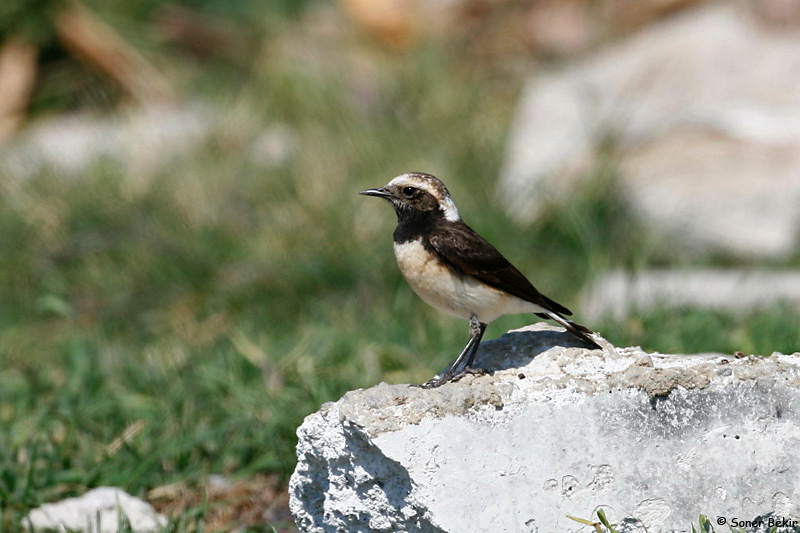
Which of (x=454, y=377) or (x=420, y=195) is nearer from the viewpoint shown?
(x=454, y=377)

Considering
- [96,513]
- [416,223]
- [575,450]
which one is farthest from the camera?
[96,513]

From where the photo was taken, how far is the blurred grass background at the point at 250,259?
5.17 meters

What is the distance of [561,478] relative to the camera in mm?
3451

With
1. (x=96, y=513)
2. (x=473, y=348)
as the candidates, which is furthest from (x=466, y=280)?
(x=96, y=513)

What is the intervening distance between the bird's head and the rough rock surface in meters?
0.90

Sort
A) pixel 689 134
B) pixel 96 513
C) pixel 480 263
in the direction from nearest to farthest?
pixel 480 263 → pixel 96 513 → pixel 689 134

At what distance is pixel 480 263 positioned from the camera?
154 inches

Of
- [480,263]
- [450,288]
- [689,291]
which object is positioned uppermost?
[480,263]

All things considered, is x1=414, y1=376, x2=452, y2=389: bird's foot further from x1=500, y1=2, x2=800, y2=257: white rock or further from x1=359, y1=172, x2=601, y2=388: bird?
x1=500, y1=2, x2=800, y2=257: white rock

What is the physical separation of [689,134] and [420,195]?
587 cm

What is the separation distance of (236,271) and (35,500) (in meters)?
3.66

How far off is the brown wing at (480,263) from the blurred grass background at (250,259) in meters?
1.46

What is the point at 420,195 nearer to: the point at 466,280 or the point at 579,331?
the point at 466,280

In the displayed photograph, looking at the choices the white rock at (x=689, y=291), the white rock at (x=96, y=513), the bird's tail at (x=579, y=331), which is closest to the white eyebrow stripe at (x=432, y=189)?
the bird's tail at (x=579, y=331)
